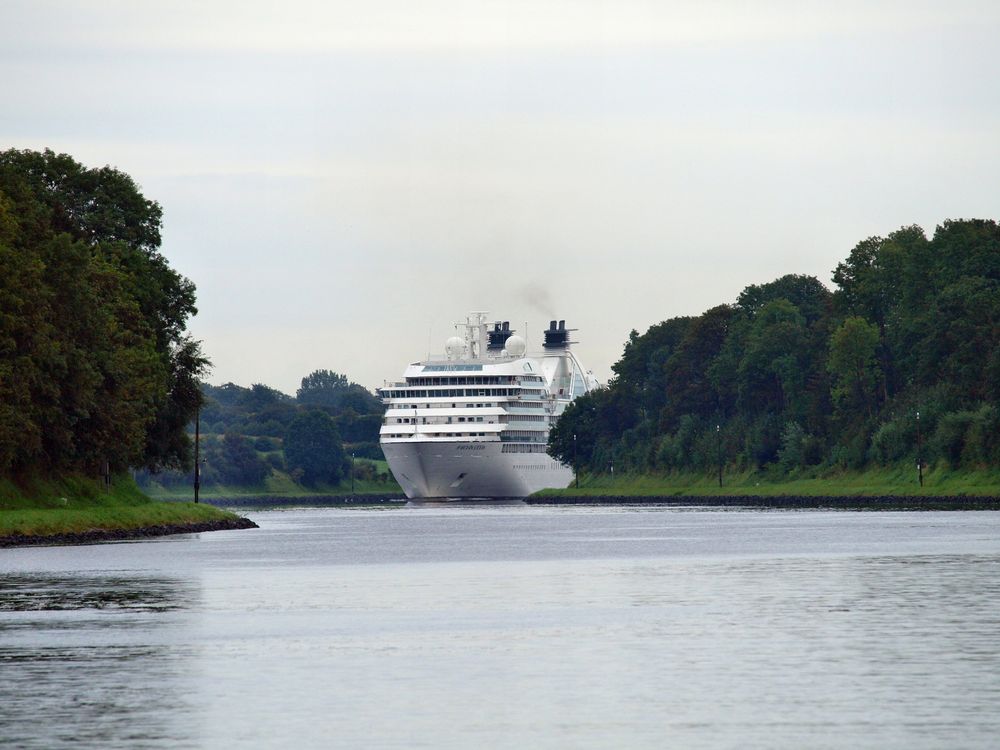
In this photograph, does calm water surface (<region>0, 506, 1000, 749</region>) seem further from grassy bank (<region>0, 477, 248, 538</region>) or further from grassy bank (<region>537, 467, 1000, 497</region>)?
grassy bank (<region>537, 467, 1000, 497</region>)

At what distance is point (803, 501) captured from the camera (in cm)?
15050

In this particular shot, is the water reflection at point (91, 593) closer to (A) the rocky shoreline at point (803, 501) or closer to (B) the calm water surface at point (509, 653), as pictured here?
(B) the calm water surface at point (509, 653)

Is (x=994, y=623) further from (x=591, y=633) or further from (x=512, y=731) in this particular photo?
(x=512, y=731)

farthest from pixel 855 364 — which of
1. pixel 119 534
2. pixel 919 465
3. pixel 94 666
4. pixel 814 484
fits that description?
pixel 94 666

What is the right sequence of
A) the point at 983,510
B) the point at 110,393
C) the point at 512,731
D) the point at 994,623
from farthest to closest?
the point at 983,510 < the point at 110,393 < the point at 994,623 < the point at 512,731

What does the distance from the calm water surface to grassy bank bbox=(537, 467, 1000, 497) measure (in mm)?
72086

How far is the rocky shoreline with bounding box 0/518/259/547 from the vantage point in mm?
72000

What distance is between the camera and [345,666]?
28547 mm

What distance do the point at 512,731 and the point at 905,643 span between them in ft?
34.1

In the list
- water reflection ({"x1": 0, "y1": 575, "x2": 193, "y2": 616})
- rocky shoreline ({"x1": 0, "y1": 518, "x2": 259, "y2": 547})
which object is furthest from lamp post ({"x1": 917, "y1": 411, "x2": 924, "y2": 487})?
water reflection ({"x1": 0, "y1": 575, "x2": 193, "y2": 616})

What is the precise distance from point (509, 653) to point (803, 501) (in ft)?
403

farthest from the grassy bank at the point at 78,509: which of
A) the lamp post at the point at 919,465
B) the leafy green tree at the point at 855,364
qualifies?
the leafy green tree at the point at 855,364

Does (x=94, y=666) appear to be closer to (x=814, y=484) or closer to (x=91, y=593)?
(x=91, y=593)

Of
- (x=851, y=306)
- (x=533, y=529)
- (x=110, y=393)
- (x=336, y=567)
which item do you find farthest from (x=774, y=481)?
(x=336, y=567)
